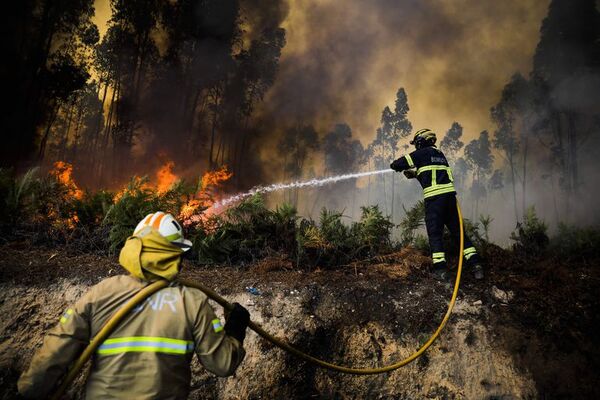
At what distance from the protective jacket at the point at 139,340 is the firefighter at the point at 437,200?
4267mm

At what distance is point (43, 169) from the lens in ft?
60.8

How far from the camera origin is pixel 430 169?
19.2 feet

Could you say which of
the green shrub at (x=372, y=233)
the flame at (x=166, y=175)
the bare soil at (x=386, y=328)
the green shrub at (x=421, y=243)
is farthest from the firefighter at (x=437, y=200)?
the flame at (x=166, y=175)

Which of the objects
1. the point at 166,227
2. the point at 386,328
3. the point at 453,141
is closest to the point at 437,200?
the point at 386,328

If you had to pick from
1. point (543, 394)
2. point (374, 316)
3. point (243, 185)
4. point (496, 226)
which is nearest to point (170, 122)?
point (243, 185)

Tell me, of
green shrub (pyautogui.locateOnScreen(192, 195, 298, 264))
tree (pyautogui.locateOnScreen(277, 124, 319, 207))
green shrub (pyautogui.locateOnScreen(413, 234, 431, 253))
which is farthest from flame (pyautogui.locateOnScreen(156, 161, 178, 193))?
tree (pyautogui.locateOnScreen(277, 124, 319, 207))

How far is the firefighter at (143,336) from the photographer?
6.52 feet

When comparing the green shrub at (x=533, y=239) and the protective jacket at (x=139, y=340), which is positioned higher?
the green shrub at (x=533, y=239)

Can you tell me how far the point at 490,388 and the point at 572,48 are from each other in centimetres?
3333

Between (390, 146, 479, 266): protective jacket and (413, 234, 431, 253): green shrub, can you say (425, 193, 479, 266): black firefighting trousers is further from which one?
(413, 234, 431, 253): green shrub

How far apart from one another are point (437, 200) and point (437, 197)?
0.18 feet

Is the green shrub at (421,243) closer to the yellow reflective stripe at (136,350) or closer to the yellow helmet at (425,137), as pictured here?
the yellow helmet at (425,137)

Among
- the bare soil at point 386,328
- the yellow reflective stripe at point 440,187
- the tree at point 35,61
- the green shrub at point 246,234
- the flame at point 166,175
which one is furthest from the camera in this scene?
the flame at point 166,175

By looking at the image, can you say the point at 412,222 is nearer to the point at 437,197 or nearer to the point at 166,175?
the point at 437,197
